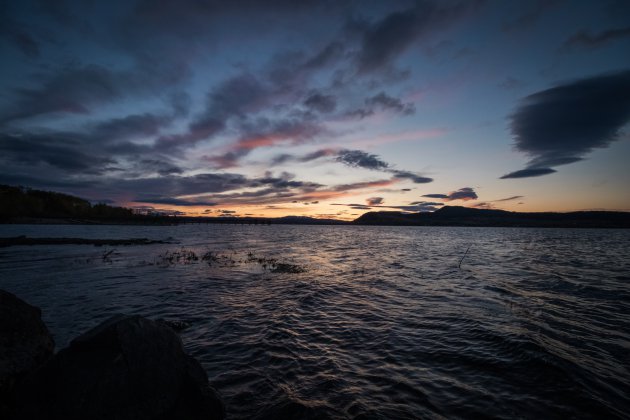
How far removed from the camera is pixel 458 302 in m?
17.7

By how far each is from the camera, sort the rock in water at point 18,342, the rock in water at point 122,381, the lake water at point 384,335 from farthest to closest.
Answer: the lake water at point 384,335 → the rock in water at point 18,342 → the rock in water at point 122,381

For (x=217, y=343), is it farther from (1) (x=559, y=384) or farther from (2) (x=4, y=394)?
(1) (x=559, y=384)

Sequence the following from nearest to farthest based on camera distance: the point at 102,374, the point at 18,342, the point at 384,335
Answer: the point at 102,374 → the point at 18,342 → the point at 384,335

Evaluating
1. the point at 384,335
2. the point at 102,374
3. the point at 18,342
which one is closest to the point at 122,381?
the point at 102,374

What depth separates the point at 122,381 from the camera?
564 cm

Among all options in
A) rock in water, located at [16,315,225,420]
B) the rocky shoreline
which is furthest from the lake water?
the rocky shoreline

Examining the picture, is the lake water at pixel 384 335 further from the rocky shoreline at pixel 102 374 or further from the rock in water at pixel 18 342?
the rock in water at pixel 18 342

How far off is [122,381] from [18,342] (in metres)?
3.18

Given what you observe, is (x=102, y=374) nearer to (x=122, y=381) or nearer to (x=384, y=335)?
(x=122, y=381)

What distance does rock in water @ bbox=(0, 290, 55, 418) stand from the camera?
5871 millimetres

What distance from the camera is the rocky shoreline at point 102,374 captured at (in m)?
5.29

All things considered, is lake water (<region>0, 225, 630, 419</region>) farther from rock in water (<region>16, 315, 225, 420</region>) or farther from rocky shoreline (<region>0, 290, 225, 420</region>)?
rocky shoreline (<region>0, 290, 225, 420</region>)

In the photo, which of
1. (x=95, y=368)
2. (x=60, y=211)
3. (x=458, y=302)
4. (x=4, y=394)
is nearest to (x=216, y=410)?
(x=95, y=368)

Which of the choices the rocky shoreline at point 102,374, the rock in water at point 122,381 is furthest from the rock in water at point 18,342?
the rock in water at point 122,381
